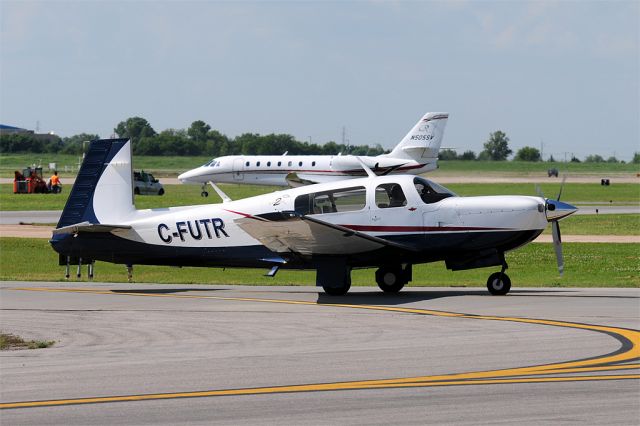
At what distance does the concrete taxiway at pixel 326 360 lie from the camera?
9.59 metres

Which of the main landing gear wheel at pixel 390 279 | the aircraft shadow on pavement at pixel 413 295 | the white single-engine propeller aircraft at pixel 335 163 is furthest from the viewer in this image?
the white single-engine propeller aircraft at pixel 335 163

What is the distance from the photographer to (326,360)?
1229cm

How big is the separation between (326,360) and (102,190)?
10326mm

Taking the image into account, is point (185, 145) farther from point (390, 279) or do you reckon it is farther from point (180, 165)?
point (390, 279)

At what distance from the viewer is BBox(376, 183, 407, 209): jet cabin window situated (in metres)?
19.5

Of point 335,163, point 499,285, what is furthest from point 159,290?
point 335,163

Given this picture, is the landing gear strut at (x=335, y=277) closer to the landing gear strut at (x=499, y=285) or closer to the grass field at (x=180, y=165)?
the landing gear strut at (x=499, y=285)

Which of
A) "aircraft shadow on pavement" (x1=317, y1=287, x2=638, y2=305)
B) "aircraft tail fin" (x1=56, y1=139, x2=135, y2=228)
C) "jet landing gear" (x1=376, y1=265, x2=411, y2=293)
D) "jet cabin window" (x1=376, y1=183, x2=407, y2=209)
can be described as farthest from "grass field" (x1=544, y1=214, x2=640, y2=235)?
"aircraft tail fin" (x1=56, y1=139, x2=135, y2=228)

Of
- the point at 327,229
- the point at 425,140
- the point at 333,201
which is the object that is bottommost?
the point at 327,229

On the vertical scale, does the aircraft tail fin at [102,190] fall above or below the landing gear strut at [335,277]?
above

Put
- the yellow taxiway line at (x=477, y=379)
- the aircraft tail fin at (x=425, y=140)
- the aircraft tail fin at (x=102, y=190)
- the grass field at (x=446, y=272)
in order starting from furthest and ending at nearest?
the aircraft tail fin at (x=425, y=140)
the grass field at (x=446, y=272)
the aircraft tail fin at (x=102, y=190)
the yellow taxiway line at (x=477, y=379)

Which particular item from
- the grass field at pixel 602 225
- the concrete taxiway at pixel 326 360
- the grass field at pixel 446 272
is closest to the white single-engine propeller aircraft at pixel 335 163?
the grass field at pixel 602 225

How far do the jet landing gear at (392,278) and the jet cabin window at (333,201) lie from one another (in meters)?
1.43

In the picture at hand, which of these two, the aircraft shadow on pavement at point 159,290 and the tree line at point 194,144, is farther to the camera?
the tree line at point 194,144
